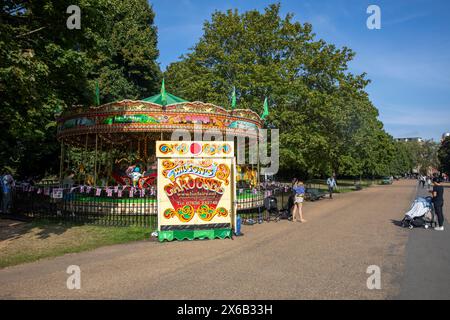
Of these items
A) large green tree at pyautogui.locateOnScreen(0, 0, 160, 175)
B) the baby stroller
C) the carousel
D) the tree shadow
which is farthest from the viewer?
the carousel

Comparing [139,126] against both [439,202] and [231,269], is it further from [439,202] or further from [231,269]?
[439,202]

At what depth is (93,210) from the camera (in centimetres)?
1527

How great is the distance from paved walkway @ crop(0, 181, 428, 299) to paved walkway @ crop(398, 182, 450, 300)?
0.20 metres

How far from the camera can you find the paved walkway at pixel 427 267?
18.9 ft

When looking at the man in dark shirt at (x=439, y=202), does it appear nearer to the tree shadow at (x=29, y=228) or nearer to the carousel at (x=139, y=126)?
the carousel at (x=139, y=126)

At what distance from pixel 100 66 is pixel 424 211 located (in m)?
27.4

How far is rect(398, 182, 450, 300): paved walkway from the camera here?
18.9ft

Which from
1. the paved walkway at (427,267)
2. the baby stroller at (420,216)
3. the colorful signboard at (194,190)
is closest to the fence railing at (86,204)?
the colorful signboard at (194,190)

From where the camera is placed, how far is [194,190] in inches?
420

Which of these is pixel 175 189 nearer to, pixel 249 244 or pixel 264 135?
pixel 249 244

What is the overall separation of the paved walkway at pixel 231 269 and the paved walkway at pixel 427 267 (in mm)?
200

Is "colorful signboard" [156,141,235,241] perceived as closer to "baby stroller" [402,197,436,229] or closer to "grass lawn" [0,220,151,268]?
"grass lawn" [0,220,151,268]

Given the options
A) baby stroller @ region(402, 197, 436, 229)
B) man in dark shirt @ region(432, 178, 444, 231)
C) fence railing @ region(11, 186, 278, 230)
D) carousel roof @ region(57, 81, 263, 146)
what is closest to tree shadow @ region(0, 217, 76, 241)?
fence railing @ region(11, 186, 278, 230)
